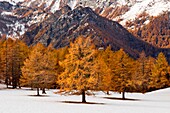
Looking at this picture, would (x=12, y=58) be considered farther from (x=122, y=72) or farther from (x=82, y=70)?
(x=82, y=70)

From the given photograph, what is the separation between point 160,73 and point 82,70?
51.9m

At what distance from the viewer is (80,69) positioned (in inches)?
1900

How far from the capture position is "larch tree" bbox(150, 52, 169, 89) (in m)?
94.4

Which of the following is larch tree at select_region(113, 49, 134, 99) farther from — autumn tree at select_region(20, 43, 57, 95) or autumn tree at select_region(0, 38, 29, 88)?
autumn tree at select_region(0, 38, 29, 88)

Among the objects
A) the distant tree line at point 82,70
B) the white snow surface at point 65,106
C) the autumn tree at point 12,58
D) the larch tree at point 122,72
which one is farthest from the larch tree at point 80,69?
the autumn tree at point 12,58

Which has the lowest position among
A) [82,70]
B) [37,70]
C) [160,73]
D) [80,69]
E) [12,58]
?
[160,73]

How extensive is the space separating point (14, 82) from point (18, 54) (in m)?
7.70

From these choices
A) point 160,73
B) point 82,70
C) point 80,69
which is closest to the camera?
point 82,70

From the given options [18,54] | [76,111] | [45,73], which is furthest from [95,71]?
[18,54]

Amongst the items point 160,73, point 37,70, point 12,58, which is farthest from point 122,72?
point 160,73

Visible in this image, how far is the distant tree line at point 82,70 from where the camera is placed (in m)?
48.5

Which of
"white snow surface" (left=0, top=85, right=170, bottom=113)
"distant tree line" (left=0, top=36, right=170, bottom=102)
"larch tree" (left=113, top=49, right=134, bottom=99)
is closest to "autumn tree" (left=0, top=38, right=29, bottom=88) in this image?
"distant tree line" (left=0, top=36, right=170, bottom=102)

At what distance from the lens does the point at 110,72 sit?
6347cm

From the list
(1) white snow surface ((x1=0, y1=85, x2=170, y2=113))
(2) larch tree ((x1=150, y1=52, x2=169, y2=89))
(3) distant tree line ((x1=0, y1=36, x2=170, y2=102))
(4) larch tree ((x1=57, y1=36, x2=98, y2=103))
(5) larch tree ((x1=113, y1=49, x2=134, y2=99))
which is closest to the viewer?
(1) white snow surface ((x1=0, y1=85, x2=170, y2=113))
